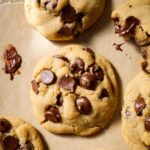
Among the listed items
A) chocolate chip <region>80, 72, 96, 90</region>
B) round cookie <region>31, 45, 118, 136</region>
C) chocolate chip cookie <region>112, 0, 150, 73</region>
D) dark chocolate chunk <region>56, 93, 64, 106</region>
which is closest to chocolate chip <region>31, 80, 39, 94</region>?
round cookie <region>31, 45, 118, 136</region>

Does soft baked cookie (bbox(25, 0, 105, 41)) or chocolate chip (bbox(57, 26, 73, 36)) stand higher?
soft baked cookie (bbox(25, 0, 105, 41))

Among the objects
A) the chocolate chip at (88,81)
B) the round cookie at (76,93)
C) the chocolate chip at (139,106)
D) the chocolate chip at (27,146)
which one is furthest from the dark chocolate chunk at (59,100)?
the chocolate chip at (139,106)

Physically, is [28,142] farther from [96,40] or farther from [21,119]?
[96,40]

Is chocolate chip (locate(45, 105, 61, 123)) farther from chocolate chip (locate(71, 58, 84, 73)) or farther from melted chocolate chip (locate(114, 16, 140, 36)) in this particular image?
melted chocolate chip (locate(114, 16, 140, 36))

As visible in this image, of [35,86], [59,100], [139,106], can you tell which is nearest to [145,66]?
[139,106]

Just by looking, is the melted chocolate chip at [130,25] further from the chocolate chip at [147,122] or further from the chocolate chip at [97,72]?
the chocolate chip at [147,122]

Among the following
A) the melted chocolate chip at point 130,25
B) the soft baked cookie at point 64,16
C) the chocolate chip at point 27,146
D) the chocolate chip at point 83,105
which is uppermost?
the soft baked cookie at point 64,16
